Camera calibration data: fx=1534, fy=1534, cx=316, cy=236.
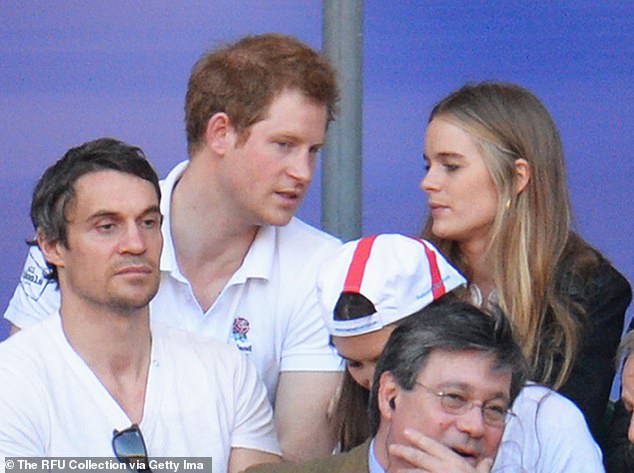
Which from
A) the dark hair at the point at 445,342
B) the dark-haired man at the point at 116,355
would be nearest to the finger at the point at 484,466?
the dark hair at the point at 445,342

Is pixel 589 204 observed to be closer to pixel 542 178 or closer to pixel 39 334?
pixel 542 178

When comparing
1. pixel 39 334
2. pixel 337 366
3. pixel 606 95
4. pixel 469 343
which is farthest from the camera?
pixel 606 95

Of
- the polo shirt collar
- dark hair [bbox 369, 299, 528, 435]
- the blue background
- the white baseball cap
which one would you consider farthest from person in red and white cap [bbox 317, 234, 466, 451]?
the blue background

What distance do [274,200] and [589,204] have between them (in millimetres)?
958

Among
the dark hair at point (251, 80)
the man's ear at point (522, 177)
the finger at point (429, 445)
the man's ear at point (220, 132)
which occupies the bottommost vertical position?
the finger at point (429, 445)

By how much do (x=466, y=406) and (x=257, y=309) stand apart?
32.0 inches

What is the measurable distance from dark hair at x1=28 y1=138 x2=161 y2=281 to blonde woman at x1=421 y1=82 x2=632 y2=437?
0.61m

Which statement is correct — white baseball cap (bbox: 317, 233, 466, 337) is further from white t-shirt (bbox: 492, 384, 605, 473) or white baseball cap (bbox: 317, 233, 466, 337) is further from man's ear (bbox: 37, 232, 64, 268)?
man's ear (bbox: 37, 232, 64, 268)

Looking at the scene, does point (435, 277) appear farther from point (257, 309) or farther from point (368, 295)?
point (257, 309)

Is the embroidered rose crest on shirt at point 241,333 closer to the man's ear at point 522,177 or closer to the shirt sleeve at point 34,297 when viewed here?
the shirt sleeve at point 34,297

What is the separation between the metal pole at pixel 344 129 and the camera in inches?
123

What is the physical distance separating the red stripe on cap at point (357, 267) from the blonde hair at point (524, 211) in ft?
1.27

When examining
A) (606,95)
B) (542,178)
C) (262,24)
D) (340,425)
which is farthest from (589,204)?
(340,425)

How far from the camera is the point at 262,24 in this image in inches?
138
